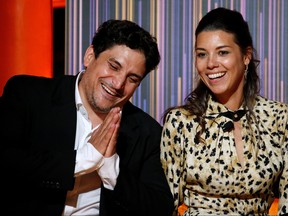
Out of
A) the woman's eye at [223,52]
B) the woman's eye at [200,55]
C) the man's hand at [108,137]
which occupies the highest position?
the woman's eye at [223,52]

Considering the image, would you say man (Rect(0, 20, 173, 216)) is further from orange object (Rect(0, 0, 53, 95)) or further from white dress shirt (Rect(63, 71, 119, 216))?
orange object (Rect(0, 0, 53, 95))

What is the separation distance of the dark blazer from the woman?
0.18 metres

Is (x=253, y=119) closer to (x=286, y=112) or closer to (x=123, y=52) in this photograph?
(x=286, y=112)

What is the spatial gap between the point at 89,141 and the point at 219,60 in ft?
2.51

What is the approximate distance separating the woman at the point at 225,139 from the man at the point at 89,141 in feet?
0.45

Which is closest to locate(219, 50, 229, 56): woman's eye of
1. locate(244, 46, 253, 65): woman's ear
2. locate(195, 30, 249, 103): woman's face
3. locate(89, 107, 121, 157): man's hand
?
locate(195, 30, 249, 103): woman's face

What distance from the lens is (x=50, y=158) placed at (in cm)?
171

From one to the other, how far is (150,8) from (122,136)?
5.27 ft

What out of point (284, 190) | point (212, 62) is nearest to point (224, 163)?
point (284, 190)

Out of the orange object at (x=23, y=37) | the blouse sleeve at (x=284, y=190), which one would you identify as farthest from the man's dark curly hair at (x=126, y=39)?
the orange object at (x=23, y=37)

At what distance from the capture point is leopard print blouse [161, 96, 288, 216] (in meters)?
2.04

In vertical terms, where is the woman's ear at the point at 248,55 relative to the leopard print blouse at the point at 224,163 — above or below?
above

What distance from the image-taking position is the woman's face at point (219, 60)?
6.95 feet

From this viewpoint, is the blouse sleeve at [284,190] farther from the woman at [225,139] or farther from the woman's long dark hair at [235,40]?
the woman's long dark hair at [235,40]
